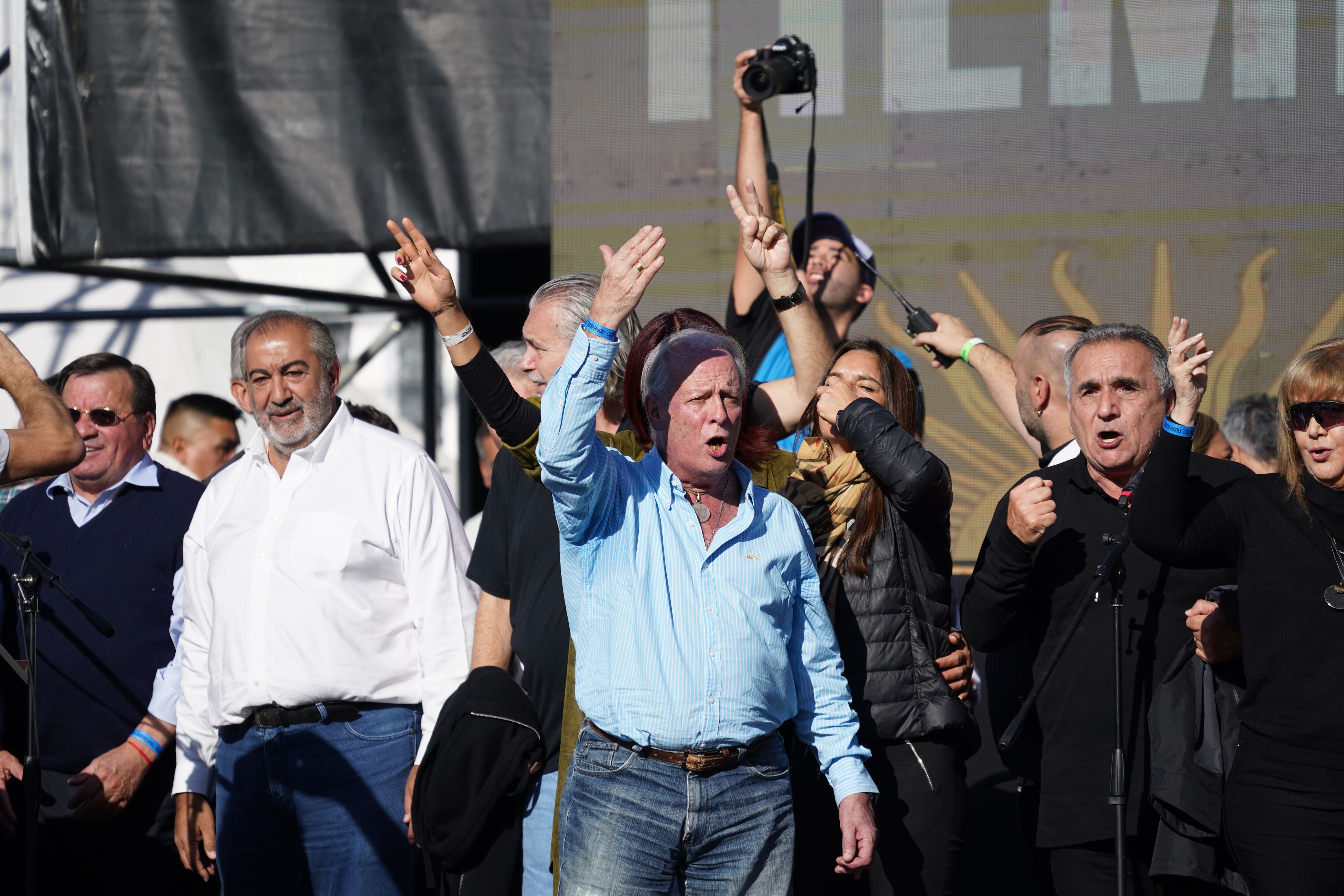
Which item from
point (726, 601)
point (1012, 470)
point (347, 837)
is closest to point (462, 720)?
point (347, 837)

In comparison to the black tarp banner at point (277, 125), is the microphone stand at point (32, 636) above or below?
below

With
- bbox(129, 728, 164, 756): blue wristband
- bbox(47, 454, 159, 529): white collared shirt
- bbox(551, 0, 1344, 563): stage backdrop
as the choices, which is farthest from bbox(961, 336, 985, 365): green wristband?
bbox(129, 728, 164, 756): blue wristband

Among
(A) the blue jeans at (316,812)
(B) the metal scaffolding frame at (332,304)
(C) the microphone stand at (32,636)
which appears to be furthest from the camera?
(B) the metal scaffolding frame at (332,304)

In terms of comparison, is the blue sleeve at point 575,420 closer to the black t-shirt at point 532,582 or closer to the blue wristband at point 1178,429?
the black t-shirt at point 532,582

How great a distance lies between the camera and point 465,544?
3178 millimetres

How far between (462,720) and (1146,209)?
3814 mm

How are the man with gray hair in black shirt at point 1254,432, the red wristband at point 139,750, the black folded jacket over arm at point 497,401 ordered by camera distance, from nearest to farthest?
the black folded jacket over arm at point 497,401 < the red wristband at point 139,750 < the man with gray hair in black shirt at point 1254,432

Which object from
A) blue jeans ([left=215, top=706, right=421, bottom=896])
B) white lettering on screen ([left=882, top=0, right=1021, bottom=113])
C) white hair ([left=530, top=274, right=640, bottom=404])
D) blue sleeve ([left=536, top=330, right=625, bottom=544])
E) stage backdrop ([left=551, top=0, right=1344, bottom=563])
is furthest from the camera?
white lettering on screen ([left=882, top=0, right=1021, bottom=113])

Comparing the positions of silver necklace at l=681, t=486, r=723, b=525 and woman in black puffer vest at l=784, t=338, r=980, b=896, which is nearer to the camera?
silver necklace at l=681, t=486, r=723, b=525

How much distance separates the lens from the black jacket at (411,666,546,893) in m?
2.63

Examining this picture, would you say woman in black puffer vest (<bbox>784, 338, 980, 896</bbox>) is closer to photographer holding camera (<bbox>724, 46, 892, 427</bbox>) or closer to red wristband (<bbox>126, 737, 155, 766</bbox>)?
photographer holding camera (<bbox>724, 46, 892, 427</bbox>)

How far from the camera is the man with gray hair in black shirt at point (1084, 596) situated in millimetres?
2729

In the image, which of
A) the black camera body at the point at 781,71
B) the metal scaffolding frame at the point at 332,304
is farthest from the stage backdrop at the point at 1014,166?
the metal scaffolding frame at the point at 332,304

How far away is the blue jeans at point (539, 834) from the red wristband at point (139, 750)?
4.46ft
